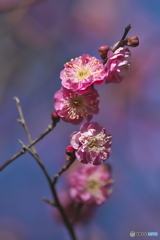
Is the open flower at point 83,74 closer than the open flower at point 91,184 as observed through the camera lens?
Yes

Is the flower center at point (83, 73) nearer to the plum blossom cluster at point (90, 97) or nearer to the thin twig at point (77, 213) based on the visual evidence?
the plum blossom cluster at point (90, 97)

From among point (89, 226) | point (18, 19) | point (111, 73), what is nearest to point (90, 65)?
point (111, 73)

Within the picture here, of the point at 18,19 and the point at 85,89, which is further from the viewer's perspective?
the point at 18,19

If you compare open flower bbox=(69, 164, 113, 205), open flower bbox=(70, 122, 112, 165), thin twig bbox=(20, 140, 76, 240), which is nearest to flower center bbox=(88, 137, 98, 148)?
open flower bbox=(70, 122, 112, 165)

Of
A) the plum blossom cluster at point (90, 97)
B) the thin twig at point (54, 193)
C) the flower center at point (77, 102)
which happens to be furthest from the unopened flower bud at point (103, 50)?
the thin twig at point (54, 193)

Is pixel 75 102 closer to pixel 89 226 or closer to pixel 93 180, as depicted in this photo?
pixel 93 180

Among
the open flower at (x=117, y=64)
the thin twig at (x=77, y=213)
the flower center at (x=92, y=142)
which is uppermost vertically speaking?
the open flower at (x=117, y=64)

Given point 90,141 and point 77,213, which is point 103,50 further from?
point 77,213
